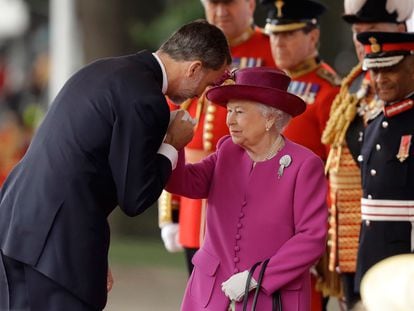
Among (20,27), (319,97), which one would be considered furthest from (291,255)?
(20,27)

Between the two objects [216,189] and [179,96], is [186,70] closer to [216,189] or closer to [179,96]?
[179,96]

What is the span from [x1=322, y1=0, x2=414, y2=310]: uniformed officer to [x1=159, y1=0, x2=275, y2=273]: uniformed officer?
1.91 ft

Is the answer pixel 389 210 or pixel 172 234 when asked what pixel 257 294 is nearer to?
pixel 389 210

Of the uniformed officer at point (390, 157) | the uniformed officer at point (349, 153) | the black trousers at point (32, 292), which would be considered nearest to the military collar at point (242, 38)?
the uniformed officer at point (349, 153)

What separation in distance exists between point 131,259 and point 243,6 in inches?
260

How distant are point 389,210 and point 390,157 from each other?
0.76ft

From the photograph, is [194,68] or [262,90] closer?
[194,68]

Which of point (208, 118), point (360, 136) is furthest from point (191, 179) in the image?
point (208, 118)

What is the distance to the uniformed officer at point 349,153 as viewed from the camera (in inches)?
280

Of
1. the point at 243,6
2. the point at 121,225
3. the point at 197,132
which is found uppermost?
the point at 243,6

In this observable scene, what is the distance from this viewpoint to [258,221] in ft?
19.3

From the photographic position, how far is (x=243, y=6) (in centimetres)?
764

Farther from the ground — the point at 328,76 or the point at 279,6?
the point at 279,6

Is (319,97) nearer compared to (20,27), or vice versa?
(319,97)
